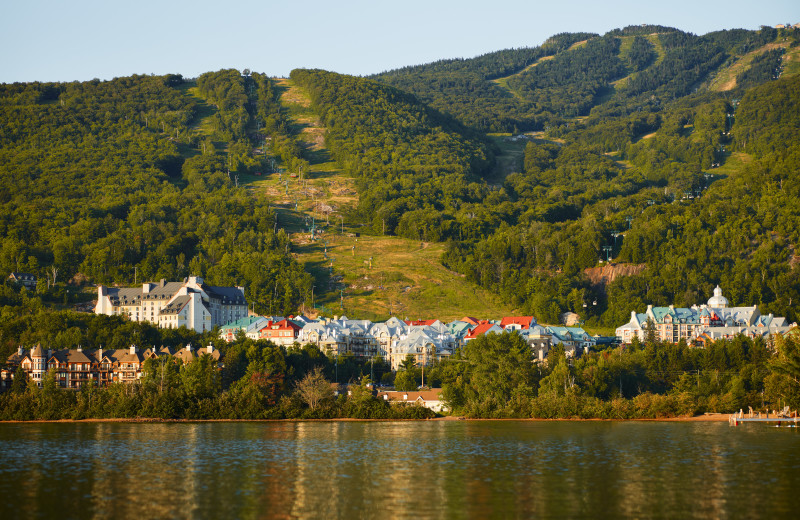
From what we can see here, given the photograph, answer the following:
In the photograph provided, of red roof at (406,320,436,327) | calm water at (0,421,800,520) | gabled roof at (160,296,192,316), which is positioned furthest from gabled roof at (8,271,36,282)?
calm water at (0,421,800,520)

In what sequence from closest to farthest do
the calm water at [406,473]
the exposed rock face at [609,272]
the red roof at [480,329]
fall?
the calm water at [406,473]
the red roof at [480,329]
the exposed rock face at [609,272]

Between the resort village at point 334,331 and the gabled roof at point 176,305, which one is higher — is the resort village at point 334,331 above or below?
below

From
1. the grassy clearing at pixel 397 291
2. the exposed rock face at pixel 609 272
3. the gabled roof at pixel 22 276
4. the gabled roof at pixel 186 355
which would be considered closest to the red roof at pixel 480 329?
the grassy clearing at pixel 397 291

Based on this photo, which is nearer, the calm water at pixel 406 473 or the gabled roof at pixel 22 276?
the calm water at pixel 406 473

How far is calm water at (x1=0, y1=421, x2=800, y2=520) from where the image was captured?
42781mm

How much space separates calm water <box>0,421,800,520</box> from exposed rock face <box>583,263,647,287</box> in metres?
102

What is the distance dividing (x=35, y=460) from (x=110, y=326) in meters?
75.6

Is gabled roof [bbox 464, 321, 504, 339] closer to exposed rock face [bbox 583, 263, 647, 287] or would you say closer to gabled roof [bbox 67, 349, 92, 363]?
exposed rock face [bbox 583, 263, 647, 287]

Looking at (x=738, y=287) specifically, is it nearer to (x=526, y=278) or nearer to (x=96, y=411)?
(x=526, y=278)

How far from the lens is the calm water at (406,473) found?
42781 mm

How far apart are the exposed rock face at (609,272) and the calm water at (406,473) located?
334 feet

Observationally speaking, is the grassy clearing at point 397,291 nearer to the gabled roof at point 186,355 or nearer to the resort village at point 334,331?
the resort village at point 334,331

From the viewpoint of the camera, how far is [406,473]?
54.7 m

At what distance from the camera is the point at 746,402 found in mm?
100250
